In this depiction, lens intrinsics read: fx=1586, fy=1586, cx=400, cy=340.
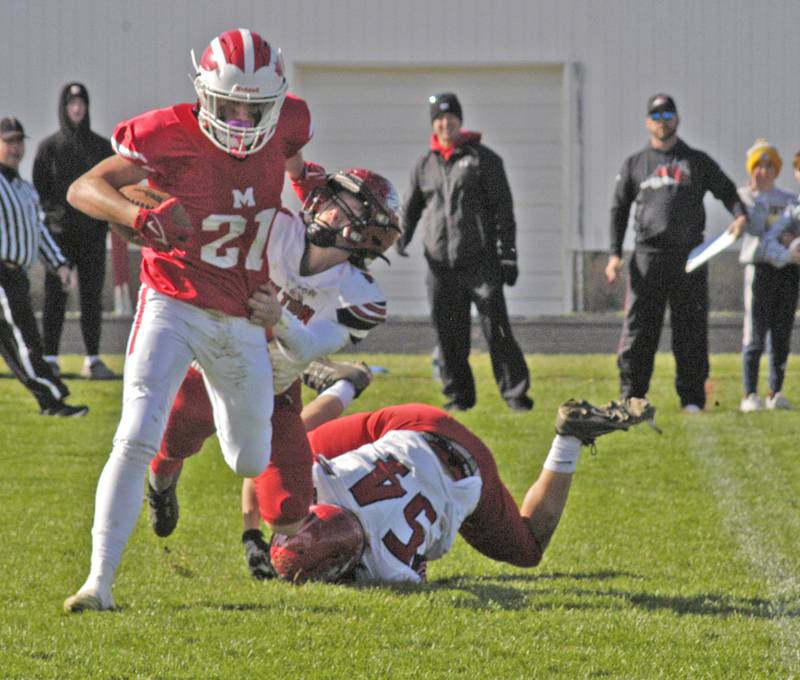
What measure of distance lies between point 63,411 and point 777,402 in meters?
4.16

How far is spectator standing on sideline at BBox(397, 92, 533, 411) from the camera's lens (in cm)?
929

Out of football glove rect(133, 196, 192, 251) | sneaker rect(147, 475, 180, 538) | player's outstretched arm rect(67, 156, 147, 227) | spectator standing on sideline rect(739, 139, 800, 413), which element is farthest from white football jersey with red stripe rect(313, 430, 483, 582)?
spectator standing on sideline rect(739, 139, 800, 413)

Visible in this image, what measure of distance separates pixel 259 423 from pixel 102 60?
13.9m

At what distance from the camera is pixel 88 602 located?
176 inches

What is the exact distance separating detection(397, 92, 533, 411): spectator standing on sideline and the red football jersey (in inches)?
173

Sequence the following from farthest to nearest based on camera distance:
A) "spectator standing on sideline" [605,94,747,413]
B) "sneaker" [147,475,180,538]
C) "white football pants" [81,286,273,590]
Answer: "spectator standing on sideline" [605,94,747,413]
"sneaker" [147,475,180,538]
"white football pants" [81,286,273,590]

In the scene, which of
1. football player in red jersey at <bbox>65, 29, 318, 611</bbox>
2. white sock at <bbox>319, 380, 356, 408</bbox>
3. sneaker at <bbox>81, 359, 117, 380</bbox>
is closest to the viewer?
football player in red jersey at <bbox>65, 29, 318, 611</bbox>


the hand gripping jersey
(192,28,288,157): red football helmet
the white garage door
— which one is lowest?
the white garage door

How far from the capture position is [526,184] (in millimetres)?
18141

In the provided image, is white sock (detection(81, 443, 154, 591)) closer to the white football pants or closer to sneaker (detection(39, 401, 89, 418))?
the white football pants

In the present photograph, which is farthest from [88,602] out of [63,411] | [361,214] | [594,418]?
[63,411]

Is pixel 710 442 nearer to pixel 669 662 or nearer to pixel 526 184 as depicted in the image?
pixel 669 662

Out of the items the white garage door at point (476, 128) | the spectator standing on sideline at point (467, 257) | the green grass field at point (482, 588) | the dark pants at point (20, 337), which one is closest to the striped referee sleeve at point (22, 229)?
the dark pants at point (20, 337)

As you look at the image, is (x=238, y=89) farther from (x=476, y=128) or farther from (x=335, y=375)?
(x=476, y=128)
